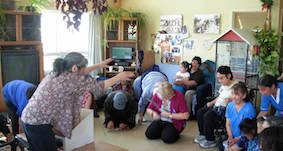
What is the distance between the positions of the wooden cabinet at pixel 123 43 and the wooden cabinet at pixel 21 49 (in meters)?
1.63

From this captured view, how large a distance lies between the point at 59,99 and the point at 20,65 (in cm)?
302

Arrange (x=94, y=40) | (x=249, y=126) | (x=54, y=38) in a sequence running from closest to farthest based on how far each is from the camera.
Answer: (x=249, y=126) → (x=54, y=38) → (x=94, y=40)

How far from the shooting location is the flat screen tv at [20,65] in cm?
489

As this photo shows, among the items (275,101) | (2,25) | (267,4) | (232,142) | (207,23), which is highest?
(267,4)

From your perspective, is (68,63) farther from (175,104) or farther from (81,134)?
(175,104)

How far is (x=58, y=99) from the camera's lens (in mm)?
2393

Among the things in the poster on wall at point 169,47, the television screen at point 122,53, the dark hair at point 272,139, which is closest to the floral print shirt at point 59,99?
the dark hair at point 272,139

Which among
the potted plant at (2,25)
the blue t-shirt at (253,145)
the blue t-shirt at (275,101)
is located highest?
the potted plant at (2,25)

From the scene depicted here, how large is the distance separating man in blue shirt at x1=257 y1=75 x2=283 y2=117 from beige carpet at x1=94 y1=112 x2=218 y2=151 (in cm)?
89

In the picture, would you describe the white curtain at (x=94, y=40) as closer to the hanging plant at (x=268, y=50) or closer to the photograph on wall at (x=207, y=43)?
the photograph on wall at (x=207, y=43)

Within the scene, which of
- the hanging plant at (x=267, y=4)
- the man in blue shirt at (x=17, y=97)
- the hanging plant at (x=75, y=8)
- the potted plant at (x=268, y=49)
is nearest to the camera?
the hanging plant at (x=75, y=8)

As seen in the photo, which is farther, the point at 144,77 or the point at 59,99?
the point at 144,77

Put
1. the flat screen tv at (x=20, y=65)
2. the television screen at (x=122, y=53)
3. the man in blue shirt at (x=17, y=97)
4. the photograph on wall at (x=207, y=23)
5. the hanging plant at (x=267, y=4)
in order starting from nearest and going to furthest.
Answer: the man in blue shirt at (x=17, y=97), the hanging plant at (x=267, y=4), the flat screen tv at (x=20, y=65), the photograph on wall at (x=207, y=23), the television screen at (x=122, y=53)

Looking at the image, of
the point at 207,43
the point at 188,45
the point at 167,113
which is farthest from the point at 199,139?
the point at 188,45
